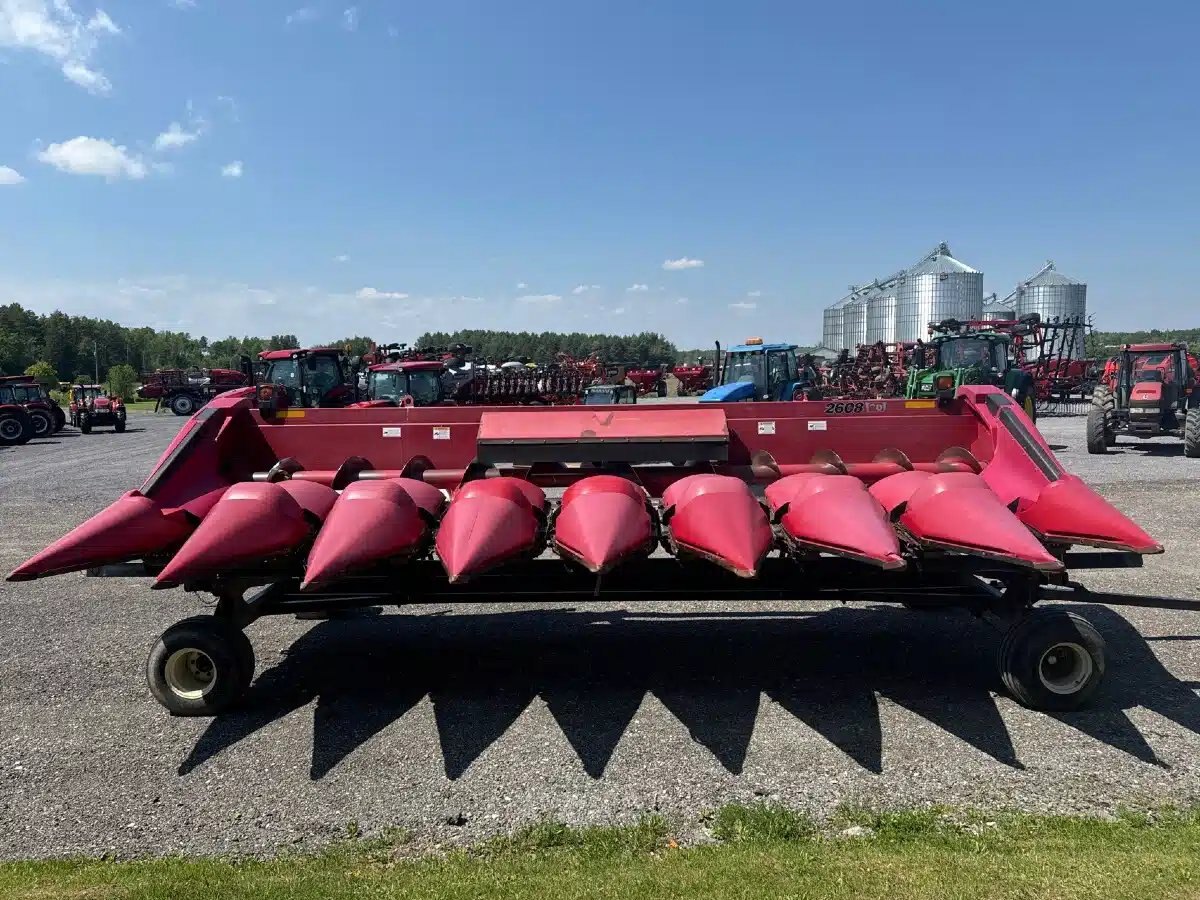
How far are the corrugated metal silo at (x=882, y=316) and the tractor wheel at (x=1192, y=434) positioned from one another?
114 feet

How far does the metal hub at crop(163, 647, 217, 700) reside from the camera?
4.45 meters

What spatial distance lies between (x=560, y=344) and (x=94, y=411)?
2751 inches

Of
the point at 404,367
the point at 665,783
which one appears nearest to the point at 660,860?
the point at 665,783

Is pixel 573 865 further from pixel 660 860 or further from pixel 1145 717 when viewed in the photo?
pixel 1145 717

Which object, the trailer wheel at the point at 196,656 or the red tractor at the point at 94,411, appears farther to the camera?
the red tractor at the point at 94,411

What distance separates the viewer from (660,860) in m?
3.06

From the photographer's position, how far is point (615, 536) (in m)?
3.98

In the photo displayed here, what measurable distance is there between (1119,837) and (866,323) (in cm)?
5145

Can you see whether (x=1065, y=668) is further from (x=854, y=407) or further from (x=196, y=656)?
(x=196, y=656)

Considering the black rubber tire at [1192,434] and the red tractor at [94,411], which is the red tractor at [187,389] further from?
the black rubber tire at [1192,434]

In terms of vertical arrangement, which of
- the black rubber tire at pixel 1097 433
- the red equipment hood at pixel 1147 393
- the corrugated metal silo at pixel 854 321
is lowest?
the black rubber tire at pixel 1097 433

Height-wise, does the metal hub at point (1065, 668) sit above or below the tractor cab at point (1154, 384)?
below

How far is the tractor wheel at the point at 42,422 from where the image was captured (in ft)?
89.3

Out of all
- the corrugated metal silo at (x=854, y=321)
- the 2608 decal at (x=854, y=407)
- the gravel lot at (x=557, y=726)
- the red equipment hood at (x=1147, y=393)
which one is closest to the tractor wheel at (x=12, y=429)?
the gravel lot at (x=557, y=726)
